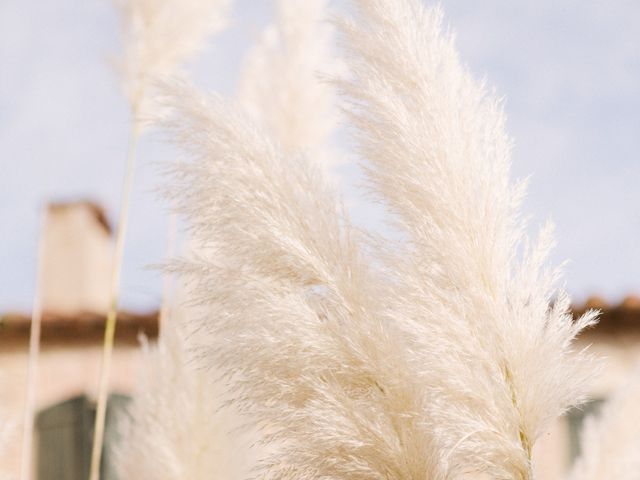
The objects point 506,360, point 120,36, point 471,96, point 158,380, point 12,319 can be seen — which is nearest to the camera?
point 506,360

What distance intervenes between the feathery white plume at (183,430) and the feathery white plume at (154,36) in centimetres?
82

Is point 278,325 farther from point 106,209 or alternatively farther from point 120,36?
point 106,209

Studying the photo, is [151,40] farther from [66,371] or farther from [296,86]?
[66,371]

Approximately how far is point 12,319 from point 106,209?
17.1ft

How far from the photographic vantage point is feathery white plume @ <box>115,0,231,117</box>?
2.73 meters

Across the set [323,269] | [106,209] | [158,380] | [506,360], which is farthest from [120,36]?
[106,209]

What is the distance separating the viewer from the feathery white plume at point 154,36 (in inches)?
107

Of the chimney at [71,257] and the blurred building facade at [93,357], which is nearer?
the blurred building facade at [93,357]

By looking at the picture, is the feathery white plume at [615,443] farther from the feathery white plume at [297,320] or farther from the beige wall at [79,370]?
the beige wall at [79,370]

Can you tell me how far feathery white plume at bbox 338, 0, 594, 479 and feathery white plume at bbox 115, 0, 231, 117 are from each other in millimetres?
1376

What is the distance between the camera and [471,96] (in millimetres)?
1449

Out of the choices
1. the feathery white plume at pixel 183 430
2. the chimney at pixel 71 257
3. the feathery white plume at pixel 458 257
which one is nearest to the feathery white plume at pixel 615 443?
the feathery white plume at pixel 183 430

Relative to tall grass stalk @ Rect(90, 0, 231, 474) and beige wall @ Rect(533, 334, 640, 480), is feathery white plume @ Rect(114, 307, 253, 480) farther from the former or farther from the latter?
beige wall @ Rect(533, 334, 640, 480)

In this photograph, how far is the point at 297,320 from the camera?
1.32 m
